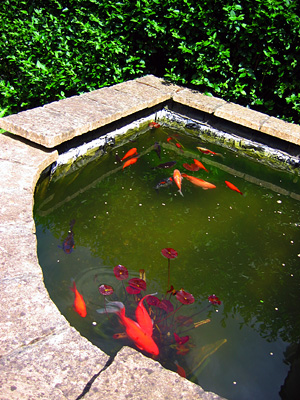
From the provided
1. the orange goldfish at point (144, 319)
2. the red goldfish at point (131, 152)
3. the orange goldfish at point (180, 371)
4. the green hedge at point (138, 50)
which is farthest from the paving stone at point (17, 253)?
the green hedge at point (138, 50)

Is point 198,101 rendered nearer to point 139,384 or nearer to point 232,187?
point 232,187

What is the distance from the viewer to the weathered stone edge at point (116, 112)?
12.5 ft

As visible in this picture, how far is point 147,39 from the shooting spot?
17.6ft

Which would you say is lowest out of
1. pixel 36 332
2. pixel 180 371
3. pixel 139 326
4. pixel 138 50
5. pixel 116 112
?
pixel 180 371

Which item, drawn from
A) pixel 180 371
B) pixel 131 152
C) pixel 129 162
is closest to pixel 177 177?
pixel 129 162

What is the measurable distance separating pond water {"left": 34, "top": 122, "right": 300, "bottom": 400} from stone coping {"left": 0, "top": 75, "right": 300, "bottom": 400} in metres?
0.34

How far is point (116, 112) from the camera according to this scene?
4414 millimetres

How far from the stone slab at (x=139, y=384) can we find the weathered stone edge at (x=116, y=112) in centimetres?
228

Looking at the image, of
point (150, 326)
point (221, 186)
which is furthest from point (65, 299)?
point (221, 186)

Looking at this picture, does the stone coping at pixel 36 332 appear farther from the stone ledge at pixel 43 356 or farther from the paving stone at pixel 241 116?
the paving stone at pixel 241 116

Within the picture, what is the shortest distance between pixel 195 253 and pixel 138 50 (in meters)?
3.13

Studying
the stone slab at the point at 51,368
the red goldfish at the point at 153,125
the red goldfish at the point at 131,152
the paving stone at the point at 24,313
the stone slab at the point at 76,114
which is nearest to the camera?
the stone slab at the point at 51,368

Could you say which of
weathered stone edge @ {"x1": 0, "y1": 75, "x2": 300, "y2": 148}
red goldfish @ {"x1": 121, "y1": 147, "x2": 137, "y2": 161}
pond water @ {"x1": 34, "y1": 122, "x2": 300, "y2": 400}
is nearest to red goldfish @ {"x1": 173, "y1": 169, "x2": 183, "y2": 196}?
pond water @ {"x1": 34, "y1": 122, "x2": 300, "y2": 400}

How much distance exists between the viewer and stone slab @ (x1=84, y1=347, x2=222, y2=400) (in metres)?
1.85
